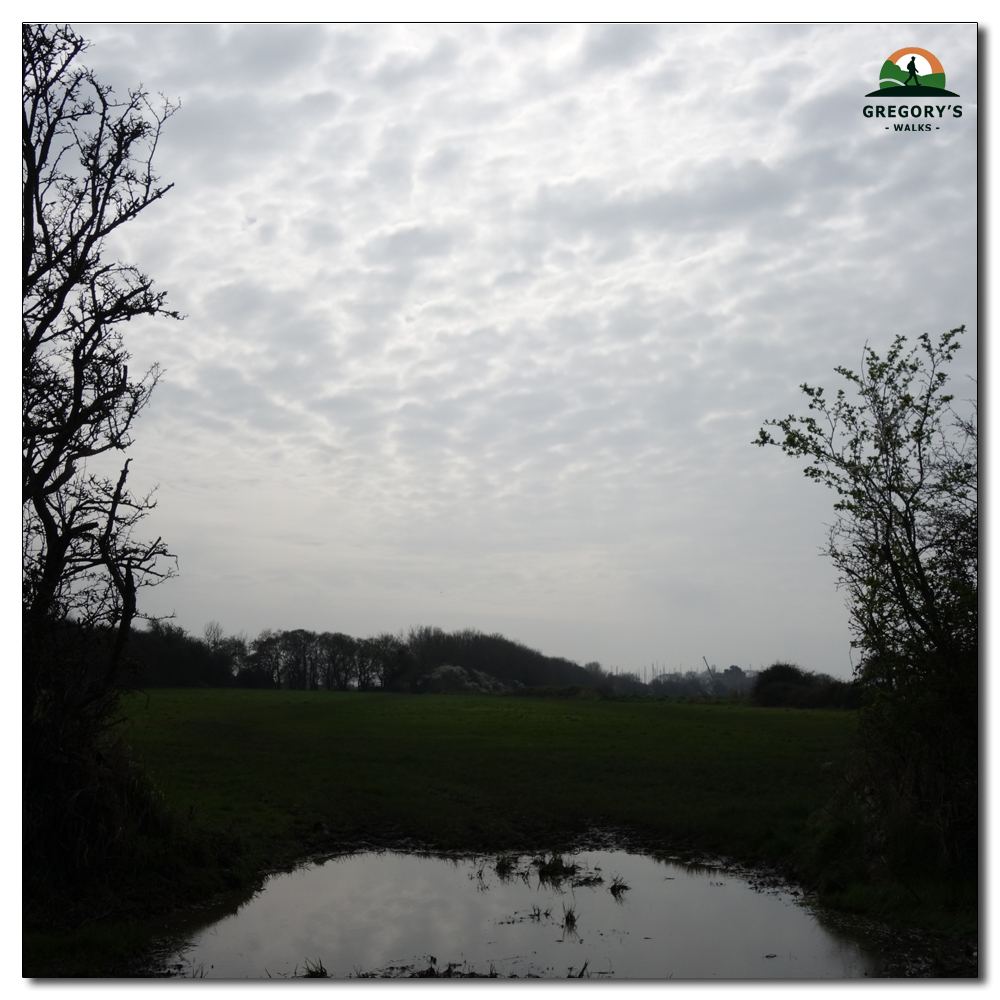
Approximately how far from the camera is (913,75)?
9.60m

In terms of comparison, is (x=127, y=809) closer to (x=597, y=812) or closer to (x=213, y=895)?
(x=213, y=895)

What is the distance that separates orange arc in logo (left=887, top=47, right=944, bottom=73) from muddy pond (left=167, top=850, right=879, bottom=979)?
35.5 ft

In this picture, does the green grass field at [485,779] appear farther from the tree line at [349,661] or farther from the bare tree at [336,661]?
the bare tree at [336,661]

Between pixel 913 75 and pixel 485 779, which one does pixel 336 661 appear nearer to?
pixel 485 779

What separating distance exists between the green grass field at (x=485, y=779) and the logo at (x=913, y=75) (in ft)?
36.1

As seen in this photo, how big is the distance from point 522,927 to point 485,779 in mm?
13572

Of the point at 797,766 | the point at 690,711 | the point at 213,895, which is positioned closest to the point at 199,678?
the point at 690,711

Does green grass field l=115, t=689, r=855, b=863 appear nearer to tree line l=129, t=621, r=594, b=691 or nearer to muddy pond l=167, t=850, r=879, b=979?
muddy pond l=167, t=850, r=879, b=979

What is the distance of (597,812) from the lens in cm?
2012

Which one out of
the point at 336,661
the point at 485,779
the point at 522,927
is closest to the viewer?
the point at 522,927

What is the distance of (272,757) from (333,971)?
64.9 ft

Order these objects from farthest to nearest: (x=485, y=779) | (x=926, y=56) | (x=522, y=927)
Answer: (x=485, y=779) < (x=522, y=927) < (x=926, y=56)

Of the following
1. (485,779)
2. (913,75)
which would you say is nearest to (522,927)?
(913,75)

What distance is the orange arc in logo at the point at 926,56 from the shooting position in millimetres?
9477
